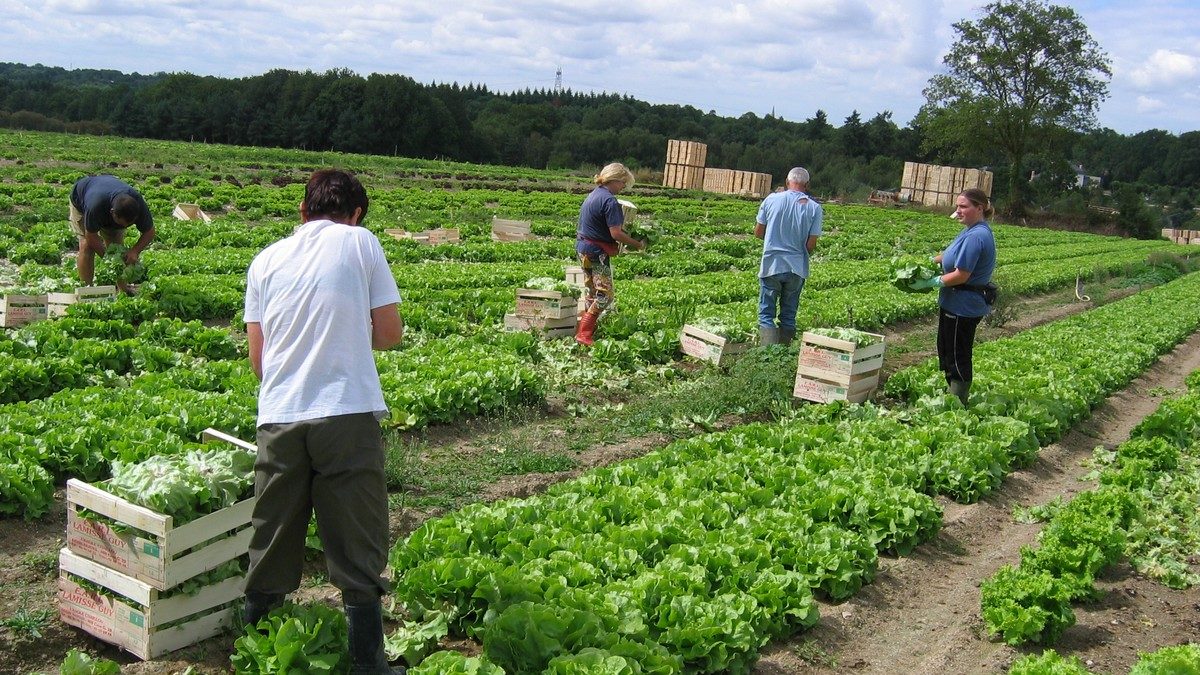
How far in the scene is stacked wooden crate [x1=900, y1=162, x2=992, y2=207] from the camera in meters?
61.1

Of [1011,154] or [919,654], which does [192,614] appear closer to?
[919,654]

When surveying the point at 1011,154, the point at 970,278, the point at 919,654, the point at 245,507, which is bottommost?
the point at 919,654

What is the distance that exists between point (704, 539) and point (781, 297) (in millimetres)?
5857

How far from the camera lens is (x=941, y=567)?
7090mm

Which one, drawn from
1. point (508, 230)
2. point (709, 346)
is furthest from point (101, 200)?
point (508, 230)

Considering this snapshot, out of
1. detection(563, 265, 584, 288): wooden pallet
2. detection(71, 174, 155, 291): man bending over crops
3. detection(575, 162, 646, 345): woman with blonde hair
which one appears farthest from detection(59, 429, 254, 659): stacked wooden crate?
detection(563, 265, 584, 288): wooden pallet

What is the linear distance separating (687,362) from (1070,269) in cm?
2148

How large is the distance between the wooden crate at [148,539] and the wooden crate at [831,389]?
6.83m

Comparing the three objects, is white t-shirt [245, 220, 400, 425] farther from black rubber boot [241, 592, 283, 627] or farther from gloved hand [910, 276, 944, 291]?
gloved hand [910, 276, 944, 291]

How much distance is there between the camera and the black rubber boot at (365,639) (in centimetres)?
455

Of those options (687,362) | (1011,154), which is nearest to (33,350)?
(687,362)

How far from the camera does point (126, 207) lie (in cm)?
1192

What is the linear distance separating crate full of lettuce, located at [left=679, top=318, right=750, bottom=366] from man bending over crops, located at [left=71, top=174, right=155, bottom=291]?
6795 mm

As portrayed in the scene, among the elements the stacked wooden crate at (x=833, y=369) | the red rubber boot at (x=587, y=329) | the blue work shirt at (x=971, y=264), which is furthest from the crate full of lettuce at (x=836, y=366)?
the red rubber boot at (x=587, y=329)
